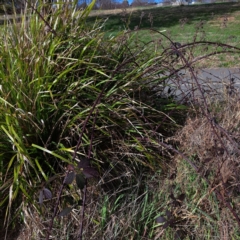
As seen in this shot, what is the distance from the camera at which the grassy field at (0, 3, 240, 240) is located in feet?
9.98

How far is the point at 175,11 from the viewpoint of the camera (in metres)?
27.1

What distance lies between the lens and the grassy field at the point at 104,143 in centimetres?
304

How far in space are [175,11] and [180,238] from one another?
25.3 meters

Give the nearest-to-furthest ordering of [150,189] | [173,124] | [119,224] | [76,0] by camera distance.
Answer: [119,224]
[150,189]
[173,124]
[76,0]

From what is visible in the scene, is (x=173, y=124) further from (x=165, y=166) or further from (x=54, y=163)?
(x=54, y=163)

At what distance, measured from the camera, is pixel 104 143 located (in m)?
3.63

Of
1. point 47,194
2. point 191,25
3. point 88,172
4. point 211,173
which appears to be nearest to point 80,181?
point 88,172

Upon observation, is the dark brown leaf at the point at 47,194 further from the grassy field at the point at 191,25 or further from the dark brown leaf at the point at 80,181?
the grassy field at the point at 191,25

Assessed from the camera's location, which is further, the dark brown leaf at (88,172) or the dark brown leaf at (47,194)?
the dark brown leaf at (47,194)

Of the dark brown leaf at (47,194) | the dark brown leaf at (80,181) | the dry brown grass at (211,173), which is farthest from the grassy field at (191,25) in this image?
the dark brown leaf at (80,181)

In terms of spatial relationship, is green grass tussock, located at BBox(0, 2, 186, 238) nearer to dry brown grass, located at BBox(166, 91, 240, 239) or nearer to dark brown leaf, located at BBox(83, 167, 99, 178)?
dry brown grass, located at BBox(166, 91, 240, 239)

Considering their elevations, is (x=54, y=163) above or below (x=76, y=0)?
below

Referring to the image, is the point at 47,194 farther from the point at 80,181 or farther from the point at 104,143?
the point at 104,143

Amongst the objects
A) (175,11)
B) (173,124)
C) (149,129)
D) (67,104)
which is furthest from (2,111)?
Answer: (175,11)
